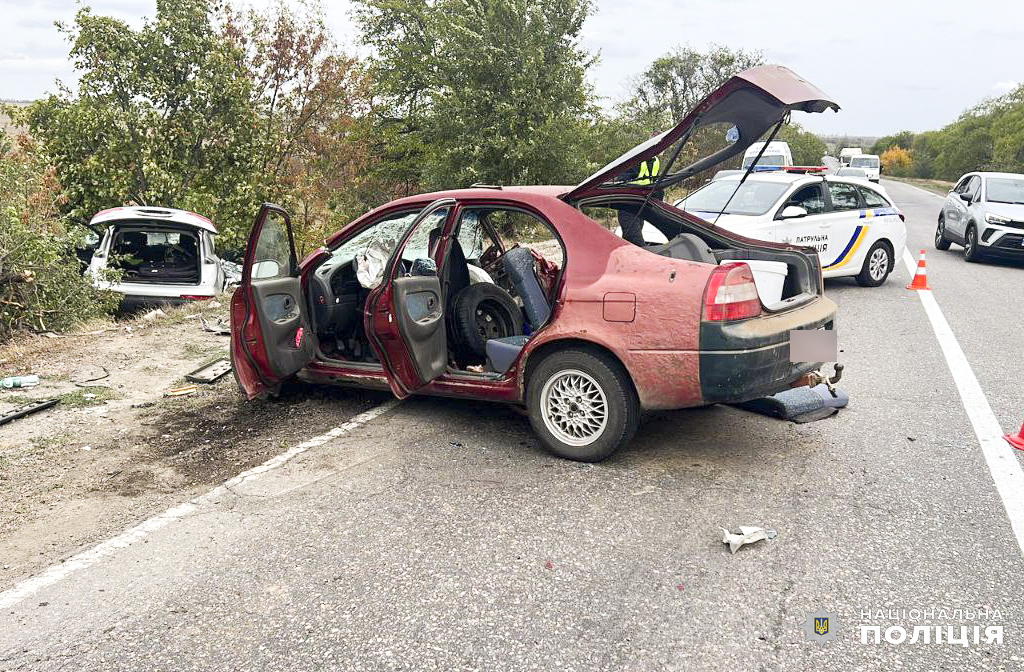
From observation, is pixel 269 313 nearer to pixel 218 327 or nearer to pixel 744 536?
pixel 744 536

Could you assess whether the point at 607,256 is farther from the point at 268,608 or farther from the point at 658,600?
the point at 268,608

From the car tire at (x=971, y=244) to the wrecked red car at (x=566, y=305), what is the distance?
11.6 m

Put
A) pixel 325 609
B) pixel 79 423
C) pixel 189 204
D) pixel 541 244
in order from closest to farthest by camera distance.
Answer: pixel 325 609
pixel 79 423
pixel 541 244
pixel 189 204

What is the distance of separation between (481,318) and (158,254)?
27.5 feet

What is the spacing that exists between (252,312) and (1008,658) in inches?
170

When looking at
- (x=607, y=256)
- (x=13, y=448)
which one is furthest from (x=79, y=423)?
(x=607, y=256)

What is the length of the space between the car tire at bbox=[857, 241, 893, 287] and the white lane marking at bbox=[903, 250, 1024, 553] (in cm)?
317

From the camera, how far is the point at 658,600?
10.5ft

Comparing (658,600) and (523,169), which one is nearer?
(658,600)

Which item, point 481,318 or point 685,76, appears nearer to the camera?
point 481,318

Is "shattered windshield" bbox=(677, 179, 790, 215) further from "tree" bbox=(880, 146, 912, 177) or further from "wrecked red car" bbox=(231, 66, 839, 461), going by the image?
"tree" bbox=(880, 146, 912, 177)

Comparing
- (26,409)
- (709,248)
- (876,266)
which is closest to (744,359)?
(709,248)

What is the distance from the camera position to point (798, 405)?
5184 millimetres

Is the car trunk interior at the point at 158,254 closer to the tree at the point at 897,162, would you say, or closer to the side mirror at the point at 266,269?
the side mirror at the point at 266,269
